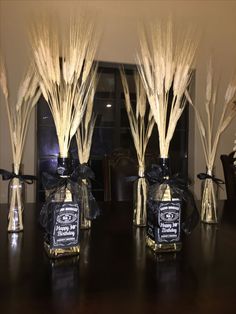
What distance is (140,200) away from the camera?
42.3 inches

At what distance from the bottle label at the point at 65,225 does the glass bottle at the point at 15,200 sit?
276mm

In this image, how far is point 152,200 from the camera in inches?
32.2

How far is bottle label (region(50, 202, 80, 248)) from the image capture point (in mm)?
733

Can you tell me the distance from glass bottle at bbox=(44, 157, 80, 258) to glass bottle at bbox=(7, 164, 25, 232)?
25 cm

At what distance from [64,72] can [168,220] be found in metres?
0.44

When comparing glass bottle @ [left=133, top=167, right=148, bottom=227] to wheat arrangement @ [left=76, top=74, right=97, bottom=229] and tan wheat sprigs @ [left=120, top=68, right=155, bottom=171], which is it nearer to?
tan wheat sprigs @ [left=120, top=68, right=155, bottom=171]

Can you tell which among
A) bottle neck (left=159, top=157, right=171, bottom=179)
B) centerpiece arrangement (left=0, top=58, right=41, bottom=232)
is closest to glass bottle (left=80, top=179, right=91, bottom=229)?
centerpiece arrangement (left=0, top=58, right=41, bottom=232)

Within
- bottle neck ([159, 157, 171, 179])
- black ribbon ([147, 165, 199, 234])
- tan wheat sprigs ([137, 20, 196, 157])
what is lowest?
black ribbon ([147, 165, 199, 234])

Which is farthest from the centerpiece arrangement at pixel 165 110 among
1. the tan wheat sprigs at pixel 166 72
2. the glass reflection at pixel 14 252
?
the glass reflection at pixel 14 252

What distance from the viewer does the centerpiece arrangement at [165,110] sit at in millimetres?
791

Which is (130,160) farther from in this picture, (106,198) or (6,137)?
(6,137)

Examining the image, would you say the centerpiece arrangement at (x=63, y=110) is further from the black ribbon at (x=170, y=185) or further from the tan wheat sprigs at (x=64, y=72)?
the black ribbon at (x=170, y=185)

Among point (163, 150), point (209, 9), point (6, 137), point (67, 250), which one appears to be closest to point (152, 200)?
point (163, 150)

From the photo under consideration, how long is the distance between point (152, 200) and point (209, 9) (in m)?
3.05
